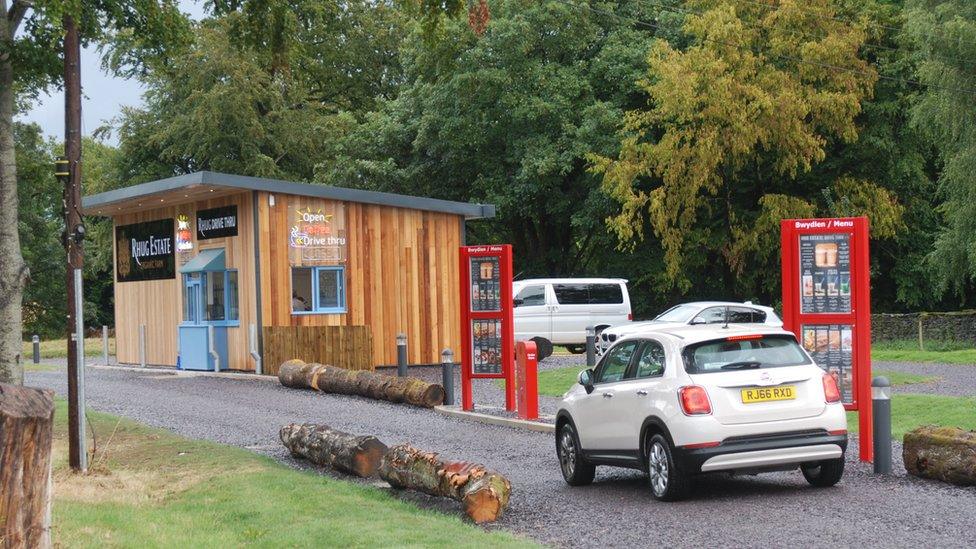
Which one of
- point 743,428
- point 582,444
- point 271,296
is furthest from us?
point 271,296

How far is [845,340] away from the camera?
13.4 meters

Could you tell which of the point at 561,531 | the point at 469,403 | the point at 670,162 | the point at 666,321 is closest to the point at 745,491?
the point at 561,531

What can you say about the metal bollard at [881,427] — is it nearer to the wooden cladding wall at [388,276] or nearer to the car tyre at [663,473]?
the car tyre at [663,473]

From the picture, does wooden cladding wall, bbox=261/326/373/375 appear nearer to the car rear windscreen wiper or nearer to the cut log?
the cut log

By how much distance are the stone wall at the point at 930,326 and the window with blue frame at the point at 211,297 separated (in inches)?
764

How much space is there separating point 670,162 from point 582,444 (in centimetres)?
2876

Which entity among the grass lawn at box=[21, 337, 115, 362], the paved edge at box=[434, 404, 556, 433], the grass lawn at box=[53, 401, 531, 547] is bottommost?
Result: the grass lawn at box=[21, 337, 115, 362]

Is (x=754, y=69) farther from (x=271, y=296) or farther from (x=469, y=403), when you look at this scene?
(x=469, y=403)

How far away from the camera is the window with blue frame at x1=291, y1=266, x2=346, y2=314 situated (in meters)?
28.8

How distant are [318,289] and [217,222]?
2.96 m

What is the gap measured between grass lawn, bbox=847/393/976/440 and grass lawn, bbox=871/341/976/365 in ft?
34.4

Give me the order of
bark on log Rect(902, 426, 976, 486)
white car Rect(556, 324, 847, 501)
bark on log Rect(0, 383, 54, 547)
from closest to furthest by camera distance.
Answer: bark on log Rect(0, 383, 54, 547)
white car Rect(556, 324, 847, 501)
bark on log Rect(902, 426, 976, 486)

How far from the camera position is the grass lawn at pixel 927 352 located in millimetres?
29859

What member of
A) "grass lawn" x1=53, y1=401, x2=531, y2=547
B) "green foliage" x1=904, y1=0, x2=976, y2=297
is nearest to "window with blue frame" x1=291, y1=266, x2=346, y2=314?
"grass lawn" x1=53, y1=401, x2=531, y2=547
